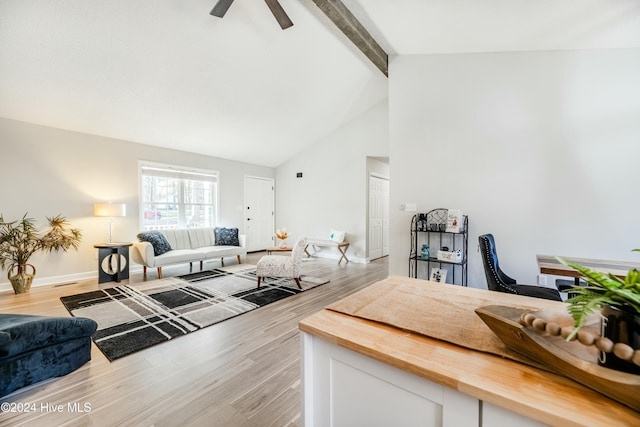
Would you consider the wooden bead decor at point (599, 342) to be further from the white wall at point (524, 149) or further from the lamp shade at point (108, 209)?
the lamp shade at point (108, 209)

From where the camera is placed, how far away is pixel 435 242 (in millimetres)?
3688

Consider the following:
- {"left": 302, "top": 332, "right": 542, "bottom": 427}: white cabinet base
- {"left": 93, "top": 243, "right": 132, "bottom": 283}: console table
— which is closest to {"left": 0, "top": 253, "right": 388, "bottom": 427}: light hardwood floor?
{"left": 302, "top": 332, "right": 542, "bottom": 427}: white cabinet base

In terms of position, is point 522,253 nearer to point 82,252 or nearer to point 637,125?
point 637,125

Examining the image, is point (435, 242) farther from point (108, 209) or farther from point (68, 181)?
point (68, 181)

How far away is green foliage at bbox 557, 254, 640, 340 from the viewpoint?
0.51 metres

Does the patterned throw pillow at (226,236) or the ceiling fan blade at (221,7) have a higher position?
the ceiling fan blade at (221,7)

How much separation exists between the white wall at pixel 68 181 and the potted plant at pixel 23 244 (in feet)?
0.46

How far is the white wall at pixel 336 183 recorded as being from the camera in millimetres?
5969

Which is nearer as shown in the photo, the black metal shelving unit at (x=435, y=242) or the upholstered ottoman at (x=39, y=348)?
the upholstered ottoman at (x=39, y=348)

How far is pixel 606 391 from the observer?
1.73 feet

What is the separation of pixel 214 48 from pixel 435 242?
3.98 m

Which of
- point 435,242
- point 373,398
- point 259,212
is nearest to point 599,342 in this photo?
point 373,398

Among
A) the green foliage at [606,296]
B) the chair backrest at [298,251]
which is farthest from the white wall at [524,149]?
the green foliage at [606,296]

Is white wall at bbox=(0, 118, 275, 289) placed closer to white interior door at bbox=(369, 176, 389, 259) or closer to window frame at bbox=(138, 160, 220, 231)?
window frame at bbox=(138, 160, 220, 231)
